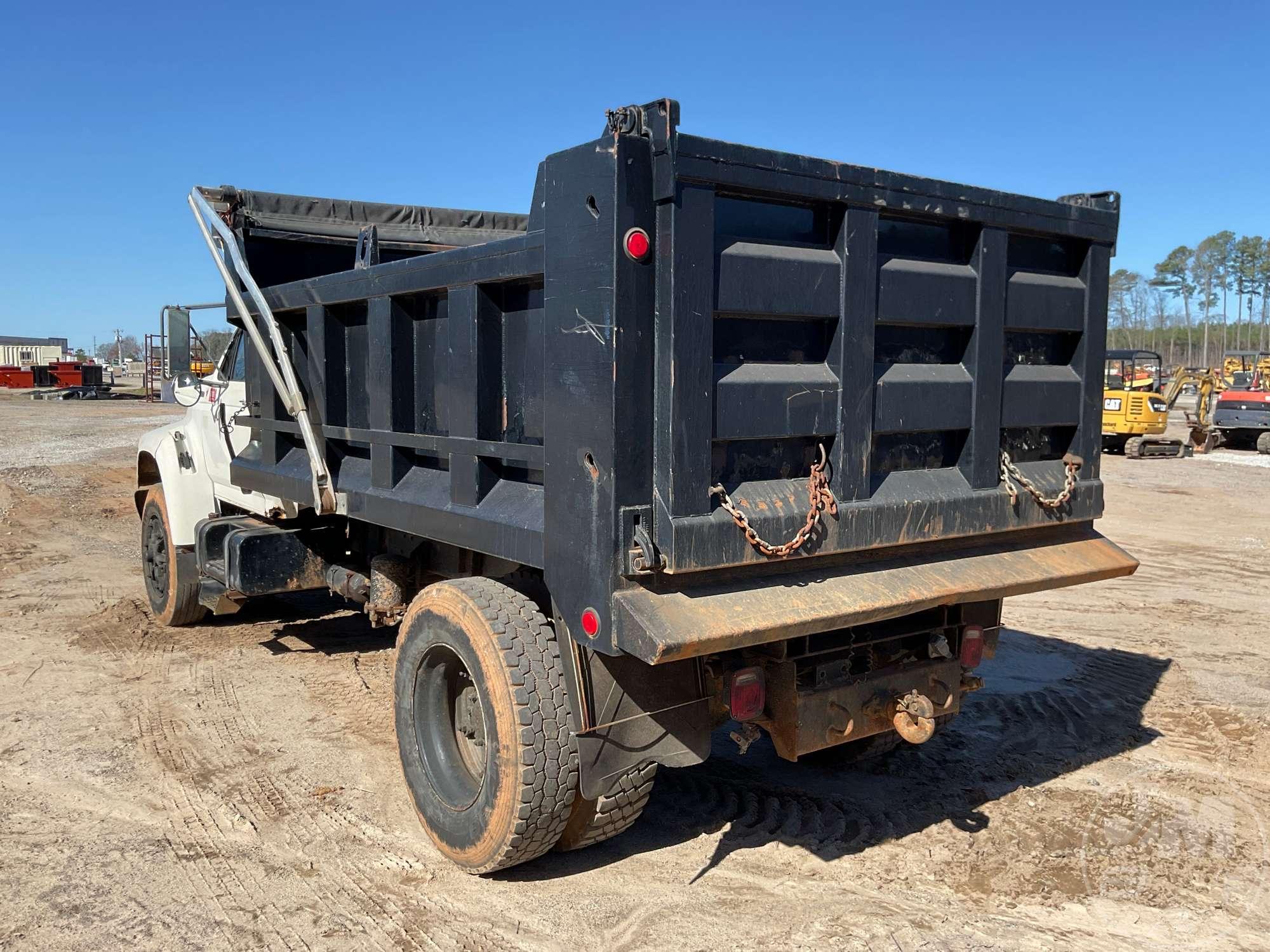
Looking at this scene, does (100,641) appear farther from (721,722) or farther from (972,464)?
(972,464)

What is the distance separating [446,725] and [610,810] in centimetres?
79

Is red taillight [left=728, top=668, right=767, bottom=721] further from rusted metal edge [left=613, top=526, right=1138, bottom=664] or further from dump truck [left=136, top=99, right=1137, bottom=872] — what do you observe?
rusted metal edge [left=613, top=526, right=1138, bottom=664]

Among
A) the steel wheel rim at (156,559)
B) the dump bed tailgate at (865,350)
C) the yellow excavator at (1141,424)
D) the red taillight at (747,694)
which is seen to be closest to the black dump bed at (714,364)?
the dump bed tailgate at (865,350)

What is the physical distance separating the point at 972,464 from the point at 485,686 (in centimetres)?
196

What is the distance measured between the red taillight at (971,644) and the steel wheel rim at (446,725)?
1963 mm

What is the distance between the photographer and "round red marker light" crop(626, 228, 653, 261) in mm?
2906

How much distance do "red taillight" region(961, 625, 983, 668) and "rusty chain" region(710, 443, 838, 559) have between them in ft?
3.70

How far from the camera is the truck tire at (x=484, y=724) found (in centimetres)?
334

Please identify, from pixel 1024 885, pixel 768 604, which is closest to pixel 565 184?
pixel 768 604

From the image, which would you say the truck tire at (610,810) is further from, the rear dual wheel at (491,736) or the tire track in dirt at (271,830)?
the tire track in dirt at (271,830)

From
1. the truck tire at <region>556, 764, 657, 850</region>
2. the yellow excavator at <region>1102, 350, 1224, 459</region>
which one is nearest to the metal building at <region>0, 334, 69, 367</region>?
the yellow excavator at <region>1102, 350, 1224, 459</region>

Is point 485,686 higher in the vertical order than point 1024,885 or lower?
higher

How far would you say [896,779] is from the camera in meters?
4.66

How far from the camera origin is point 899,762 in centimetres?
486
